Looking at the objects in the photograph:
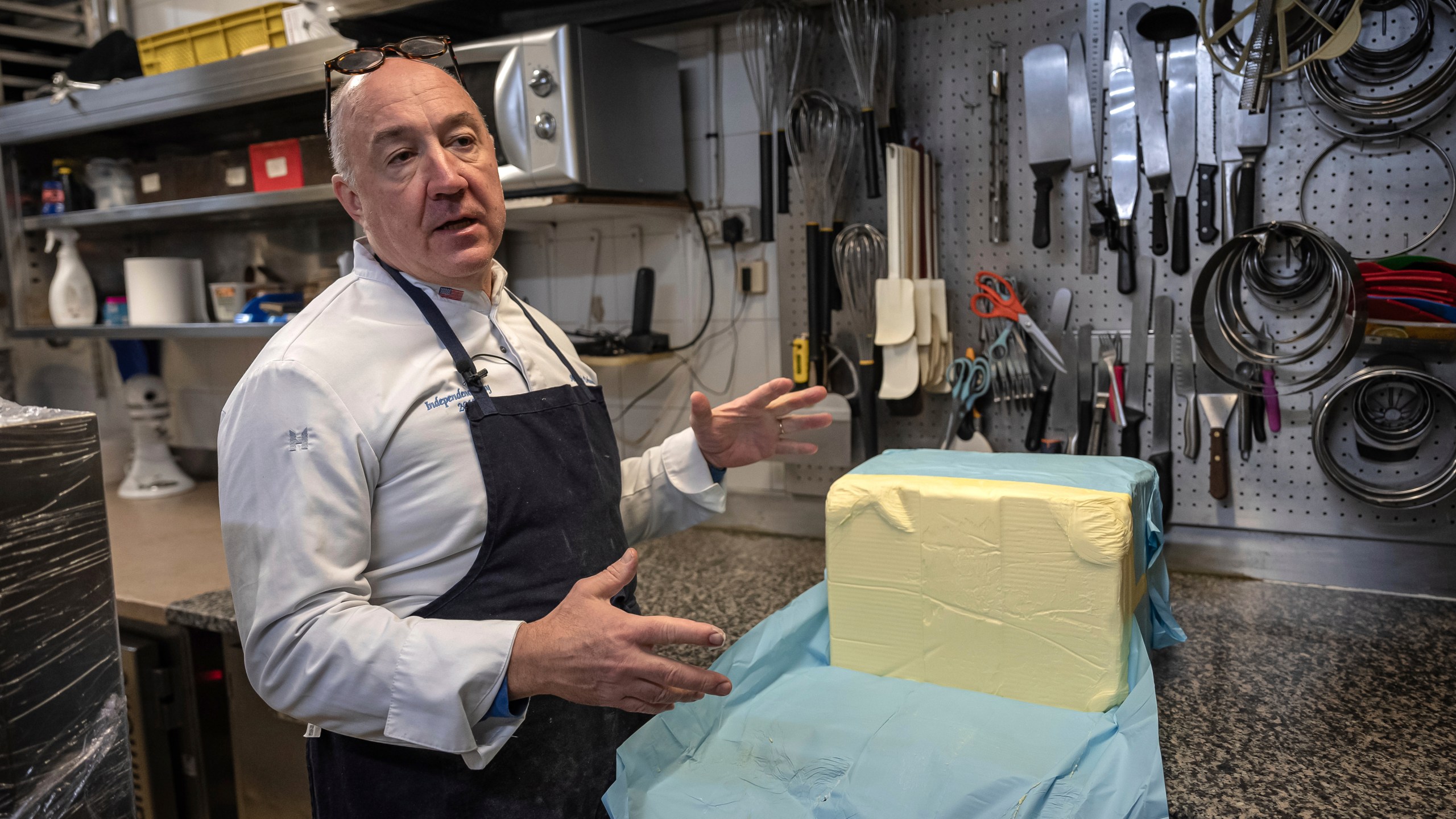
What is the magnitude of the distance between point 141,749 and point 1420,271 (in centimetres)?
222

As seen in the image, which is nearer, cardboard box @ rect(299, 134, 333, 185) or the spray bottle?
cardboard box @ rect(299, 134, 333, 185)

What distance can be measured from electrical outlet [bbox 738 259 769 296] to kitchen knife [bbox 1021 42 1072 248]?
552 mm

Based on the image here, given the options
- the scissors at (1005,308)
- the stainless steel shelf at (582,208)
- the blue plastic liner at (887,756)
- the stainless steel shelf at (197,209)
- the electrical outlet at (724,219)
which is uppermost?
the stainless steel shelf at (197,209)

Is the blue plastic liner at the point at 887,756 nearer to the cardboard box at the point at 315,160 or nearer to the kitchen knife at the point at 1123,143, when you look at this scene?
the kitchen knife at the point at 1123,143

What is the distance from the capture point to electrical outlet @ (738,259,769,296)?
185 cm

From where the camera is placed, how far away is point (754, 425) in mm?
1108

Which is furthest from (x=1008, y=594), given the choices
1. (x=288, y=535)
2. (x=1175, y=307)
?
(x=1175, y=307)

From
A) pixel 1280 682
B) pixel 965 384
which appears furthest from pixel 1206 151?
pixel 1280 682

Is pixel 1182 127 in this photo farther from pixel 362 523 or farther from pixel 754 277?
pixel 362 523

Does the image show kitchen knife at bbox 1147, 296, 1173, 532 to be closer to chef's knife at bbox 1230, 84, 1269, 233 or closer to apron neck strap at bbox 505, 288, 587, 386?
chef's knife at bbox 1230, 84, 1269, 233

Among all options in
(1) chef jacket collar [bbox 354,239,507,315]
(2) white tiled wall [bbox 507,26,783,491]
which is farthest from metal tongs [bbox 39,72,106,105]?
(1) chef jacket collar [bbox 354,239,507,315]

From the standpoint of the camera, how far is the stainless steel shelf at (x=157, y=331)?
2.03 metres

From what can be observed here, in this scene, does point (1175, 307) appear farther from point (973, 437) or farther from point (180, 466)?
point (180, 466)

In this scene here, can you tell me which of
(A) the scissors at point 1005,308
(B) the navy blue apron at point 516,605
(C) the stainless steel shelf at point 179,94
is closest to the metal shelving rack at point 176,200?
(C) the stainless steel shelf at point 179,94
